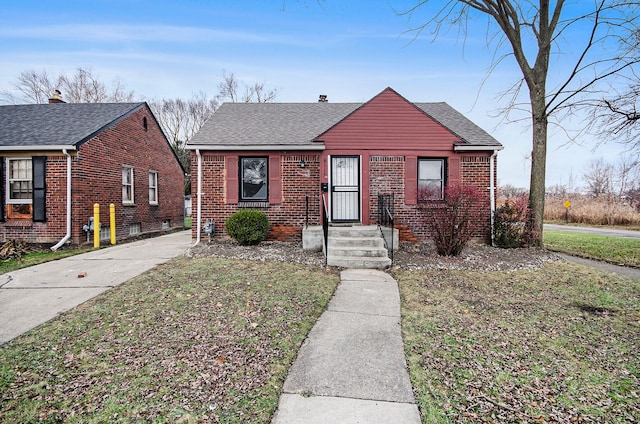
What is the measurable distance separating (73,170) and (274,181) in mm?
6014

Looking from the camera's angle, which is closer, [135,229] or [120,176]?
[120,176]

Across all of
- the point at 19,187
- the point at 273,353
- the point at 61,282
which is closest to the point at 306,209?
the point at 61,282

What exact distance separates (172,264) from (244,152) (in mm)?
4130

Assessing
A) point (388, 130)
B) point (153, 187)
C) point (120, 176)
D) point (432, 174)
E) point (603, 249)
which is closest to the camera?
point (388, 130)

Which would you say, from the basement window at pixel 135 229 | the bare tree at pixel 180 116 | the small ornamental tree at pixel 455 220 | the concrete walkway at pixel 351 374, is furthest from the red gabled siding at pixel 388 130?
the bare tree at pixel 180 116

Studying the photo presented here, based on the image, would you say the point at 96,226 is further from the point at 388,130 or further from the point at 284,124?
the point at 388,130

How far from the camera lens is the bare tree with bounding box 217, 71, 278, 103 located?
30.1 metres

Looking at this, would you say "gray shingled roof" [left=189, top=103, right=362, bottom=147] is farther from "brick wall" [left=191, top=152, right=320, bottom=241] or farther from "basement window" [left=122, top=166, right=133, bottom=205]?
"basement window" [left=122, top=166, right=133, bottom=205]

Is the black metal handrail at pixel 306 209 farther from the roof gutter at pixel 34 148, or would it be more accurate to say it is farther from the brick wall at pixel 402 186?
the roof gutter at pixel 34 148

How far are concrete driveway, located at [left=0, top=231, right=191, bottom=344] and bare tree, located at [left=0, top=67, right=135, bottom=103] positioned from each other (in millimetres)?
26195

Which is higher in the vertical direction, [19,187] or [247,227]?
[19,187]

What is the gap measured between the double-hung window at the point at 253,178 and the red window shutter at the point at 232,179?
8.9 inches

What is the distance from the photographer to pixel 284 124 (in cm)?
1095

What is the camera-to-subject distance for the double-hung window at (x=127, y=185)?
11938mm
